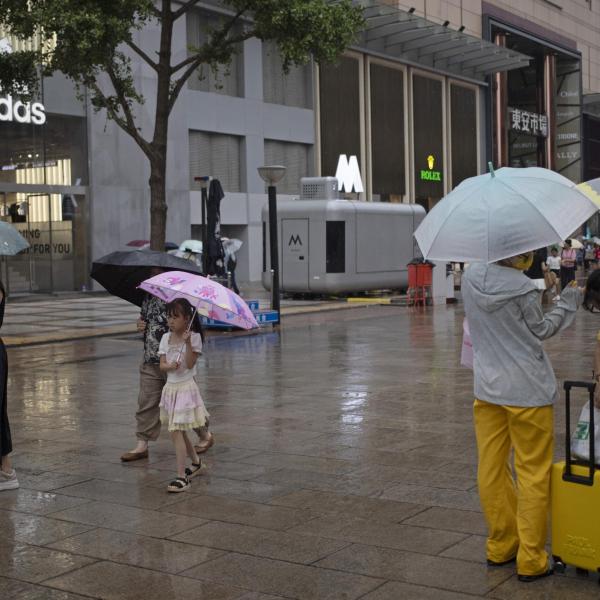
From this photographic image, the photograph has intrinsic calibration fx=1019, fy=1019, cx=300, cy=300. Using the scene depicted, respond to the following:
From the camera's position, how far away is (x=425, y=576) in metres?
4.99

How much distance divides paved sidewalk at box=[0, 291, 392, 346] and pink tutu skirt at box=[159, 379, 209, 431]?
36.4 ft

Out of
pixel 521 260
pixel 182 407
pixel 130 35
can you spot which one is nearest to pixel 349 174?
pixel 130 35

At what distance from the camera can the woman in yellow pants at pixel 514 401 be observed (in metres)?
4.95

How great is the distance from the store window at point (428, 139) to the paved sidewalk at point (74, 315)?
17236 mm

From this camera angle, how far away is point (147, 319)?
7.80 m

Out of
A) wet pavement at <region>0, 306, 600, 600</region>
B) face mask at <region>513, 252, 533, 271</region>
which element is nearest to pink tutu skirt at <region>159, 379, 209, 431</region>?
wet pavement at <region>0, 306, 600, 600</region>

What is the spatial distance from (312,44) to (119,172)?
1609 centimetres

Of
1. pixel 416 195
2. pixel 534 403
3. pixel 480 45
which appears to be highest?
pixel 480 45

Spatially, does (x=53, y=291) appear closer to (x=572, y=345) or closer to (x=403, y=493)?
(x=572, y=345)

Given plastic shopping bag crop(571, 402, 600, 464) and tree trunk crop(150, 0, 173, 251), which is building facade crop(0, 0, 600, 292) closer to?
tree trunk crop(150, 0, 173, 251)

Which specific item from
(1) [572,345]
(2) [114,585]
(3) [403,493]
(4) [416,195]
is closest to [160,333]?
(3) [403,493]

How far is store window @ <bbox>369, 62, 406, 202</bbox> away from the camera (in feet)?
145

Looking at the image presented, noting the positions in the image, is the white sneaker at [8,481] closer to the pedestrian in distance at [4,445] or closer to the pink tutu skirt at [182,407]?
the pedestrian in distance at [4,445]

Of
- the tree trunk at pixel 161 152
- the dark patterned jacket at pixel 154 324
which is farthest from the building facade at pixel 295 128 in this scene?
the dark patterned jacket at pixel 154 324
